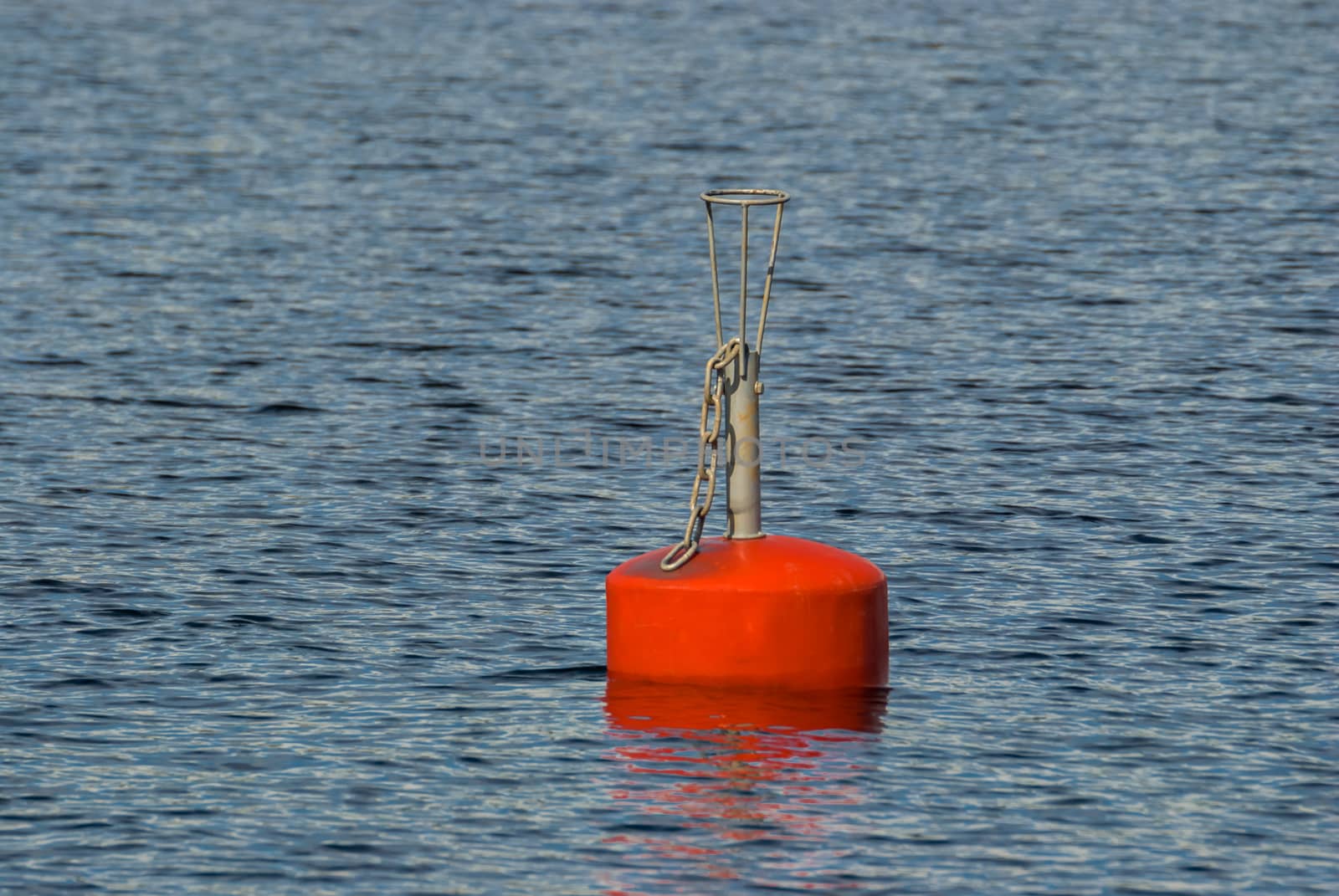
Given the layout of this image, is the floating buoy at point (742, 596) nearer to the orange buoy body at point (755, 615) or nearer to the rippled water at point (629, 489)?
the orange buoy body at point (755, 615)

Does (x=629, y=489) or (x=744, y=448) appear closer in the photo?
(x=744, y=448)

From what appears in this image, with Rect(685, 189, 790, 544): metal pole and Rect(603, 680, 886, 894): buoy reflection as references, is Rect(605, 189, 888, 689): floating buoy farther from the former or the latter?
Rect(603, 680, 886, 894): buoy reflection

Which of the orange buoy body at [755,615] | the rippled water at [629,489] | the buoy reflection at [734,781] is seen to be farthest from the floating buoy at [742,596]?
the rippled water at [629,489]

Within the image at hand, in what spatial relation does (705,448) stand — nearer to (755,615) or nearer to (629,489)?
(755,615)

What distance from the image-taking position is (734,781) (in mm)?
12047

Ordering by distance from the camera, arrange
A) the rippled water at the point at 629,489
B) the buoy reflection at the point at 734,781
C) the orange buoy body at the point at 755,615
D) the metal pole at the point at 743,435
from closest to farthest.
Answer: the buoy reflection at the point at 734,781 → the rippled water at the point at 629,489 → the orange buoy body at the point at 755,615 → the metal pole at the point at 743,435

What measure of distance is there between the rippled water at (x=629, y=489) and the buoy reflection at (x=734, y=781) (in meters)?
0.03

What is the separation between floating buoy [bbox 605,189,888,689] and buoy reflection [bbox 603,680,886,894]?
0.23m

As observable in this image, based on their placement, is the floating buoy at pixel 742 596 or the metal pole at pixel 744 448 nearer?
the floating buoy at pixel 742 596

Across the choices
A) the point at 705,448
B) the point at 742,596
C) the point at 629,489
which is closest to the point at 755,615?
the point at 742,596

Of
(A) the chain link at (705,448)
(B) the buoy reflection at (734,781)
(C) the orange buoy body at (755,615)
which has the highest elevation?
(A) the chain link at (705,448)

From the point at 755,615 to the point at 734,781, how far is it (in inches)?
39.2

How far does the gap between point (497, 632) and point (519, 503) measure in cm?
395

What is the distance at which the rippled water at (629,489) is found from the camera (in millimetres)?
11578
